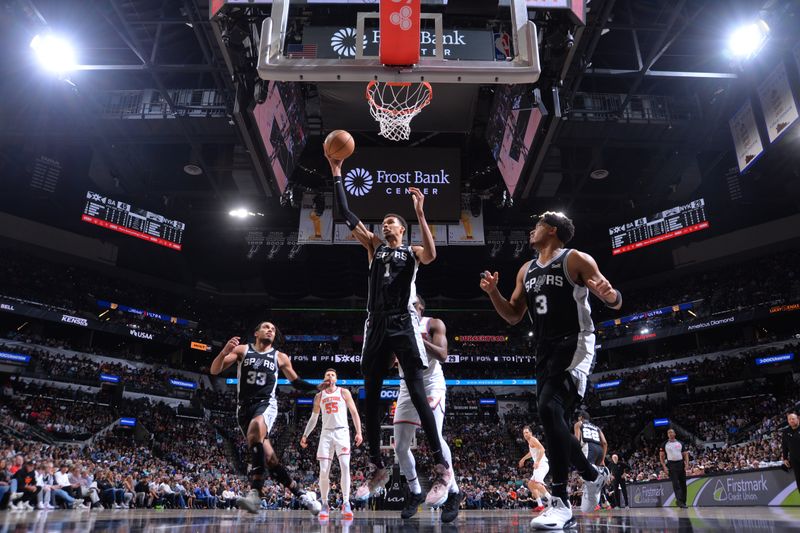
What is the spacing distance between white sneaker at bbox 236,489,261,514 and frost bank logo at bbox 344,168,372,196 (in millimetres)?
9196

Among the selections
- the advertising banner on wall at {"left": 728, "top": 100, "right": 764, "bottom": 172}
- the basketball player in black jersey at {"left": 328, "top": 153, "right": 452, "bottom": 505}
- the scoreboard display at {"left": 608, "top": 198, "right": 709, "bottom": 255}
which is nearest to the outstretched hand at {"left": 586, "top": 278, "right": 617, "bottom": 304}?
the basketball player in black jersey at {"left": 328, "top": 153, "right": 452, "bottom": 505}

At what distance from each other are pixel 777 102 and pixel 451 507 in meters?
12.0

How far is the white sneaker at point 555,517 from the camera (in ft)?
12.1

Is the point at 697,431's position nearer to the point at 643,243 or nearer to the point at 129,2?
the point at 643,243

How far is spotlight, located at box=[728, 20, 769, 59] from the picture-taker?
1170 centimetres

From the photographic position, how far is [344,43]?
8820 mm

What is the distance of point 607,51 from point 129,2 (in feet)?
40.2

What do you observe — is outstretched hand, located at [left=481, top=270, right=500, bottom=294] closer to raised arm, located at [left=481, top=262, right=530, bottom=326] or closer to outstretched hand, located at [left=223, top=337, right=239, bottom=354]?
raised arm, located at [left=481, top=262, right=530, bottom=326]

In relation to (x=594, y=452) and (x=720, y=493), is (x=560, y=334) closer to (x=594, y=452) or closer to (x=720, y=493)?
(x=594, y=452)

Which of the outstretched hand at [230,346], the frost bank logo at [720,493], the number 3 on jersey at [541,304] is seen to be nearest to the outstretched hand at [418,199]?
the number 3 on jersey at [541,304]

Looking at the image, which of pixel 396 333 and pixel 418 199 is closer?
pixel 396 333

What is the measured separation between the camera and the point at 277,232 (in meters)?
26.5

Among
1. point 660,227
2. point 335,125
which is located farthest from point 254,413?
point 660,227

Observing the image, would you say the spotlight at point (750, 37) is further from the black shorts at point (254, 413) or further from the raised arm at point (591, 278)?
the black shorts at point (254, 413)
